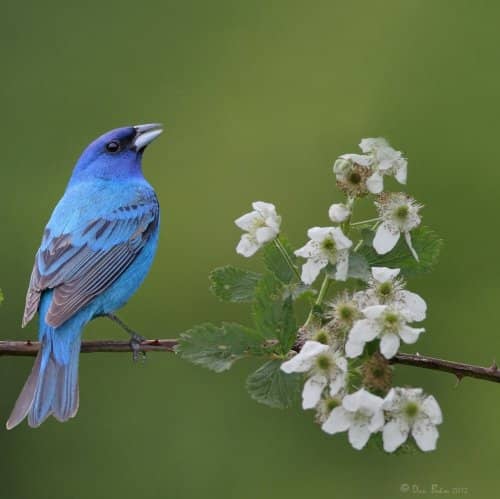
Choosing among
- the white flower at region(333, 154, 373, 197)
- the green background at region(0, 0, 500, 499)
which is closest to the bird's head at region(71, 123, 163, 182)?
the green background at region(0, 0, 500, 499)

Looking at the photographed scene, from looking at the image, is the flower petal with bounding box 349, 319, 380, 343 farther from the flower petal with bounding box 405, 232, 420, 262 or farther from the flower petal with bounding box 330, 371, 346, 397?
the flower petal with bounding box 405, 232, 420, 262

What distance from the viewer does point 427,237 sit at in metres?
3.57

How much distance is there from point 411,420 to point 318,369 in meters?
0.29

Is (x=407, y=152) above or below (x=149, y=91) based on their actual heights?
below

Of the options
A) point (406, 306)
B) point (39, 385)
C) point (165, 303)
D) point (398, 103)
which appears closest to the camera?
point (406, 306)

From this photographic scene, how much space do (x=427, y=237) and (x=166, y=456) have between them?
6055mm

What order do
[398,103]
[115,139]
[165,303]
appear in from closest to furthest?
1. [115,139]
2. [165,303]
3. [398,103]

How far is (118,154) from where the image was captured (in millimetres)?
6668

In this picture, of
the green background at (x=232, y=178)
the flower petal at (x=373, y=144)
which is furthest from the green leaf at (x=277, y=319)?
the green background at (x=232, y=178)

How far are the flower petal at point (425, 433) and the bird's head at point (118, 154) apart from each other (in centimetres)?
370

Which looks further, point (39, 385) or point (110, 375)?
point (110, 375)

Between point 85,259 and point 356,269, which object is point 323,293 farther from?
point 85,259

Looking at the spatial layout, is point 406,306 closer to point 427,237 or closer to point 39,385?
point 427,237

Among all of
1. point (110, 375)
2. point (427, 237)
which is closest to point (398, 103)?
point (110, 375)
